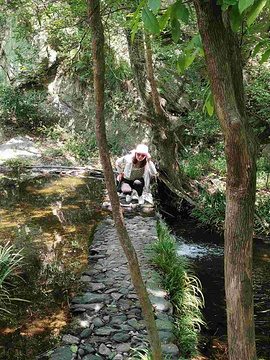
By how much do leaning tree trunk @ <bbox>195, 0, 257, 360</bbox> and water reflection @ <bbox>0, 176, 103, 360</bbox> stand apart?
2178 mm

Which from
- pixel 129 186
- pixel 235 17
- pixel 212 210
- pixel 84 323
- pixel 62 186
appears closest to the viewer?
pixel 235 17

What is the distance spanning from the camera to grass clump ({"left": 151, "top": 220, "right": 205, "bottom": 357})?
3.55 metres

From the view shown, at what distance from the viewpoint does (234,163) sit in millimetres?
1614

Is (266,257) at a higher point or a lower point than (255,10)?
lower

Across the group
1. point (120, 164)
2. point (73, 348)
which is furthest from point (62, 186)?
point (73, 348)

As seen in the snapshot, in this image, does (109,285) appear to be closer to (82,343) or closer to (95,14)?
(82,343)

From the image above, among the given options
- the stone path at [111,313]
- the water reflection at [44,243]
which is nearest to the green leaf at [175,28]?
the stone path at [111,313]

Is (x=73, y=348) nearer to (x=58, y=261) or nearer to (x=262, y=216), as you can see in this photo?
(x=58, y=261)

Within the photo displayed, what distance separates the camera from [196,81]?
36.6 ft

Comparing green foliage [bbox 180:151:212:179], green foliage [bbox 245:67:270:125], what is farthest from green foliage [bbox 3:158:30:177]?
green foliage [bbox 245:67:270:125]

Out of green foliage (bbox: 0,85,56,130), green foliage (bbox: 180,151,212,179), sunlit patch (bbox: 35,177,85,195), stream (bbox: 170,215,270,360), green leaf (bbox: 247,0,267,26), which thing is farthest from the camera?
green foliage (bbox: 0,85,56,130)

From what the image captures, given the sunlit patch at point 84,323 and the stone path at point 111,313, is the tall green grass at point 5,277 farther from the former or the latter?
the sunlit patch at point 84,323

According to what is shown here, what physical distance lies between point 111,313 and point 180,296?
106 centimetres

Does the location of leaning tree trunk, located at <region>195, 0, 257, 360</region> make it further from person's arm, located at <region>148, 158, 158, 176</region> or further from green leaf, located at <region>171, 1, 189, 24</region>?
person's arm, located at <region>148, 158, 158, 176</region>
